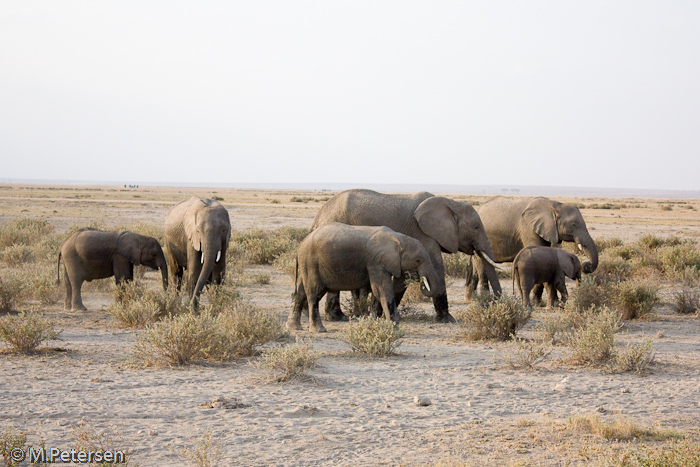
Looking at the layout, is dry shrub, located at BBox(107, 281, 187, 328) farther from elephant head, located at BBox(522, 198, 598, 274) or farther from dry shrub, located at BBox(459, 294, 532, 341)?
elephant head, located at BBox(522, 198, 598, 274)

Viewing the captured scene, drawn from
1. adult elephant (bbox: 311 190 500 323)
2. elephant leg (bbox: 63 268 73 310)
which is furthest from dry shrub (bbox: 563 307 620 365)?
elephant leg (bbox: 63 268 73 310)

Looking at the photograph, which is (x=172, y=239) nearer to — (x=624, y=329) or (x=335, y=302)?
(x=335, y=302)

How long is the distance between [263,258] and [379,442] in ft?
49.0

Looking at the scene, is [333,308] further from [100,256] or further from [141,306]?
[100,256]

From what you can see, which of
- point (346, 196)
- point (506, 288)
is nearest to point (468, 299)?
point (506, 288)

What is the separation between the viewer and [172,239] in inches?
537

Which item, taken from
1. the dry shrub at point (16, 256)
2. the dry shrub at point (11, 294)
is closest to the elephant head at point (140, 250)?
the dry shrub at point (11, 294)

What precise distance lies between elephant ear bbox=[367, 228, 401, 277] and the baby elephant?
3170 mm

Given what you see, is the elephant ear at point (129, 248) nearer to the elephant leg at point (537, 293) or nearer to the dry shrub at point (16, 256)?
the dry shrub at point (16, 256)

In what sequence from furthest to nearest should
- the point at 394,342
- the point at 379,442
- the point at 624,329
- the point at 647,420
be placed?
→ the point at 624,329 < the point at 394,342 < the point at 647,420 < the point at 379,442

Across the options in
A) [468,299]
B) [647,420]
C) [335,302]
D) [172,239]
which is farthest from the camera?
[468,299]

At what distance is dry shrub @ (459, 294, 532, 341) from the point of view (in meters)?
10.3

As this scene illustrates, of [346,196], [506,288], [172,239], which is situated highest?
[346,196]

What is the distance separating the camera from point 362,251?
10.6 meters
